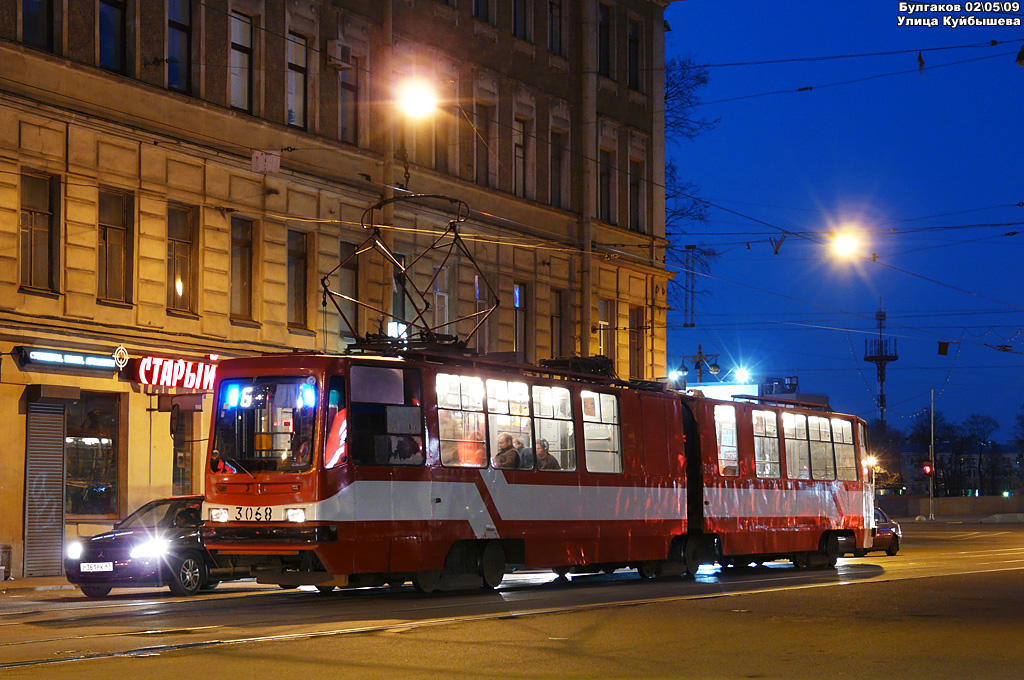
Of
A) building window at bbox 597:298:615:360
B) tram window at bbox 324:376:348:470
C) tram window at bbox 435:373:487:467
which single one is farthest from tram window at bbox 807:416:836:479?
tram window at bbox 324:376:348:470

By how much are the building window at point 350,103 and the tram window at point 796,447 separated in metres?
12.0

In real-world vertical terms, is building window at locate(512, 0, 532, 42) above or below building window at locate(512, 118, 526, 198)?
above

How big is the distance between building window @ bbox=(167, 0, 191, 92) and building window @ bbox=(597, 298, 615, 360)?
16.7 meters

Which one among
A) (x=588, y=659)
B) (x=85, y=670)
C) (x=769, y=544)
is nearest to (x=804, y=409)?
(x=769, y=544)

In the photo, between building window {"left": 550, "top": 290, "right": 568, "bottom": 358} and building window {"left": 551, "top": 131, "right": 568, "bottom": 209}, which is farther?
building window {"left": 551, "top": 131, "right": 568, "bottom": 209}

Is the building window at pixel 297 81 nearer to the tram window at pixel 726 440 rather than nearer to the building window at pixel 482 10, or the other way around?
the building window at pixel 482 10

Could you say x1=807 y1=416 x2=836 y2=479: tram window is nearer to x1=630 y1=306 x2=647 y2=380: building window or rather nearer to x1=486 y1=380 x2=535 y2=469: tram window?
x1=486 y1=380 x2=535 y2=469: tram window

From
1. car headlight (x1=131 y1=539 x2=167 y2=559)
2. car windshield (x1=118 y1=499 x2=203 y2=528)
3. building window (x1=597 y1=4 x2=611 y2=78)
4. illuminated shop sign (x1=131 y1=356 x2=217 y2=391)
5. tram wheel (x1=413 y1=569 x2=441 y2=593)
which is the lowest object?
tram wheel (x1=413 y1=569 x2=441 y2=593)

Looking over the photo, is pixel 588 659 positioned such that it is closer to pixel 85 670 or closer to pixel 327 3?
pixel 85 670

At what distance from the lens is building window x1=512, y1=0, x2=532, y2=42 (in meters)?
38.2

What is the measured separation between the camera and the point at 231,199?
28.5 meters

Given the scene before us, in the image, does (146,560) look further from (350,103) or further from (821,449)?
(350,103)

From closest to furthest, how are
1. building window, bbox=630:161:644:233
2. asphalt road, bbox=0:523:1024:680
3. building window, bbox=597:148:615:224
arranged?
asphalt road, bbox=0:523:1024:680, building window, bbox=597:148:615:224, building window, bbox=630:161:644:233

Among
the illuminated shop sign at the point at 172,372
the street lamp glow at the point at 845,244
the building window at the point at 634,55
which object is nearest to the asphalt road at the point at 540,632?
the illuminated shop sign at the point at 172,372
